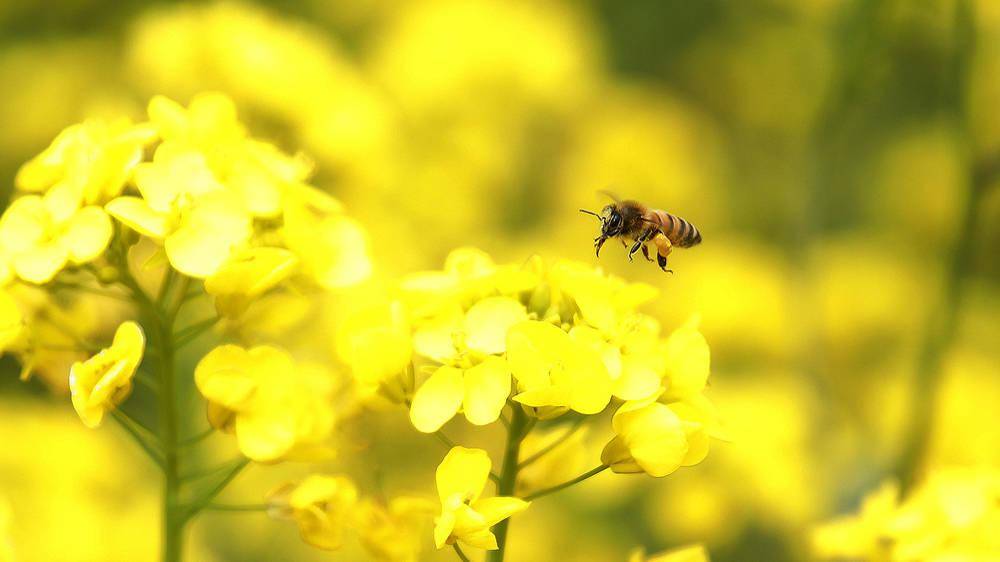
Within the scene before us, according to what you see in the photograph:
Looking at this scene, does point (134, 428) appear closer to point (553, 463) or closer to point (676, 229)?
point (553, 463)

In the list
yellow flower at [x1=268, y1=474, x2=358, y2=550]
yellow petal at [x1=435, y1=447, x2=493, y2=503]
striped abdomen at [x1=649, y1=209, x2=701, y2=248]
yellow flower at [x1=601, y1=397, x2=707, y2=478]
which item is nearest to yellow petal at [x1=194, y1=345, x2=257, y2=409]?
yellow flower at [x1=268, y1=474, x2=358, y2=550]

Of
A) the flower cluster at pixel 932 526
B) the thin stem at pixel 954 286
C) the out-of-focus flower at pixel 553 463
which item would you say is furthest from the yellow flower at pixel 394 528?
the thin stem at pixel 954 286

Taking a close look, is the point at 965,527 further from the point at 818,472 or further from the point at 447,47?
the point at 447,47

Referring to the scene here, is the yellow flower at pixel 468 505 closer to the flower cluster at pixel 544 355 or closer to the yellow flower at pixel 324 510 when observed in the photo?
the flower cluster at pixel 544 355

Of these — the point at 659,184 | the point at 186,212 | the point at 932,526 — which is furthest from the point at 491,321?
the point at 659,184

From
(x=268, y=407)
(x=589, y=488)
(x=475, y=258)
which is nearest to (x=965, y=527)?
(x=475, y=258)

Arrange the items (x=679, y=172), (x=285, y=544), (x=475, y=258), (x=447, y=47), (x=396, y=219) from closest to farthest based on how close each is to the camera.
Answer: (x=475, y=258), (x=285, y=544), (x=396, y=219), (x=447, y=47), (x=679, y=172)

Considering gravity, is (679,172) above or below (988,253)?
below
